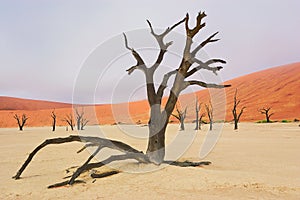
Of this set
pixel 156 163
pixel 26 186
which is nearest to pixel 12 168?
pixel 26 186

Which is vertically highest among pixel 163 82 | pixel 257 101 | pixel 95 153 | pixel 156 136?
pixel 257 101

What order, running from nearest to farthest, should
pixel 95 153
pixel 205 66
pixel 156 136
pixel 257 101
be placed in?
pixel 95 153 < pixel 156 136 < pixel 205 66 < pixel 257 101

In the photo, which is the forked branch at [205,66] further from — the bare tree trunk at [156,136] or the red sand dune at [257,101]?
the red sand dune at [257,101]

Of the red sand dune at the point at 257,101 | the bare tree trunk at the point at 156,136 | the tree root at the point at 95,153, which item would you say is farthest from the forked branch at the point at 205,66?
the red sand dune at the point at 257,101

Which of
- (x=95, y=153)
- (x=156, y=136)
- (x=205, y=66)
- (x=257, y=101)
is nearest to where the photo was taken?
(x=95, y=153)

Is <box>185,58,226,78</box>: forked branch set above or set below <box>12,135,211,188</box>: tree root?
above

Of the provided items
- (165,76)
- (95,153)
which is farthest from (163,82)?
(95,153)

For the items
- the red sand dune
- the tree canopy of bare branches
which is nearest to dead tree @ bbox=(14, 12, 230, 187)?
the tree canopy of bare branches

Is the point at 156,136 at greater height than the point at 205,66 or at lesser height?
lesser

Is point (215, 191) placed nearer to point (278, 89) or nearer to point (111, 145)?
point (111, 145)

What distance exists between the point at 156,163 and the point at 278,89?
8069 centimetres

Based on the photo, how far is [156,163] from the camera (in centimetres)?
796

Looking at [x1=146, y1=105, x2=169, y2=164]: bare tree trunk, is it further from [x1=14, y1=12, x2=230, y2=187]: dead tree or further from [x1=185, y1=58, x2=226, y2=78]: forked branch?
[x1=185, y1=58, x2=226, y2=78]: forked branch

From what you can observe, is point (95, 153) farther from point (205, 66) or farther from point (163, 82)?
point (205, 66)
